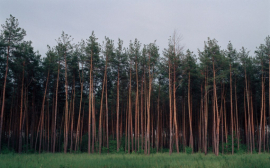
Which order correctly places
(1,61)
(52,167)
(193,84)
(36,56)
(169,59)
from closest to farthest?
(52,167) → (1,61) → (169,59) → (36,56) → (193,84)

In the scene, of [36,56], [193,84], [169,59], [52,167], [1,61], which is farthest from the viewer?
[193,84]

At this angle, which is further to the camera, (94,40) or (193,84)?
(193,84)

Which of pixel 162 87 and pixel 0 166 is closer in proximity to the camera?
pixel 0 166

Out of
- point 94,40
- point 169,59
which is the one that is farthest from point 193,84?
point 94,40

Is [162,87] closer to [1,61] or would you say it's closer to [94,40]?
[94,40]

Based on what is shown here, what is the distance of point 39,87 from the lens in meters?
31.7

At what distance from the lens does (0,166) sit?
43.2 ft

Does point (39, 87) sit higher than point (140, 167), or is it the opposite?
point (39, 87)

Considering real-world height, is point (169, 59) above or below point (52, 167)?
above

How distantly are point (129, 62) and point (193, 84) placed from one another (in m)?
9.15

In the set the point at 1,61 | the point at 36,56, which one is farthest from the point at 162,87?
the point at 1,61

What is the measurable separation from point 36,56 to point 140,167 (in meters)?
21.7

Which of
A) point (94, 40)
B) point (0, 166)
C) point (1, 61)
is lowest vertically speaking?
point (0, 166)

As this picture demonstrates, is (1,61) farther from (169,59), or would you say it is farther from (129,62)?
(169,59)
